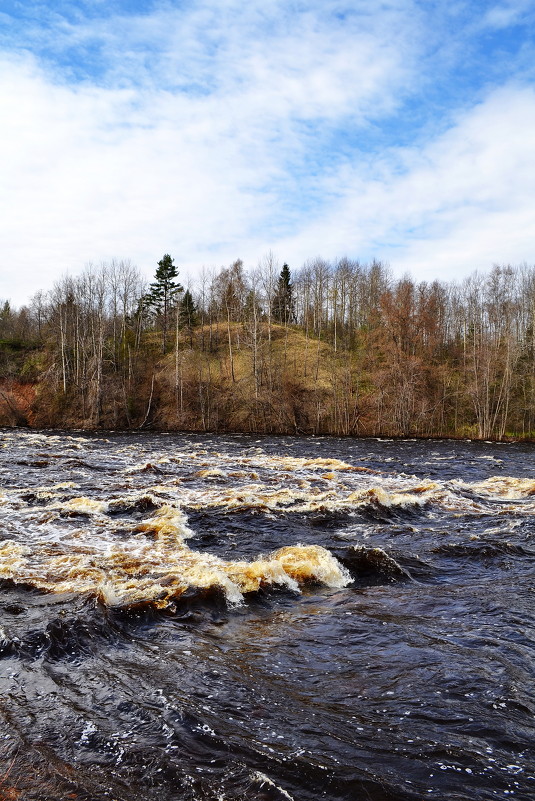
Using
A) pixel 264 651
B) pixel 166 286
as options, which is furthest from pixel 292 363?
pixel 264 651

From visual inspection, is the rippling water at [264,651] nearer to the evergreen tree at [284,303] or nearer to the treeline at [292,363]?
the treeline at [292,363]

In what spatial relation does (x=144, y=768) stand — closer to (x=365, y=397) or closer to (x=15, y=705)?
(x=15, y=705)

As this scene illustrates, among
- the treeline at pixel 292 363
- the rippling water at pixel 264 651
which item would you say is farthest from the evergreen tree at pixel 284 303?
the rippling water at pixel 264 651

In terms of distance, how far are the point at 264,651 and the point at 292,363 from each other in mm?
54550

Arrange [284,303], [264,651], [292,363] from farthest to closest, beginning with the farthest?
[284,303]
[292,363]
[264,651]

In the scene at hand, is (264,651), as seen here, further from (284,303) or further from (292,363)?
(284,303)

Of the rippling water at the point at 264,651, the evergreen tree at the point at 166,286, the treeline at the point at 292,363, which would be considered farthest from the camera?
the evergreen tree at the point at 166,286

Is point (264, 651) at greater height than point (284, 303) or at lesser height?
lesser

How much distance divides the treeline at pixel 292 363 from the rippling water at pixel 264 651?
34.0 metres

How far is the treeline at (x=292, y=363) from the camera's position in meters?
47.7

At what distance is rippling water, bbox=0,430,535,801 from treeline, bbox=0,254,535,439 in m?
34.0

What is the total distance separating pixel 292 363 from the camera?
60.3 metres

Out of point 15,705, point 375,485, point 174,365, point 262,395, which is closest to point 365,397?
point 262,395

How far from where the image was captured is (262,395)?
5062 cm
